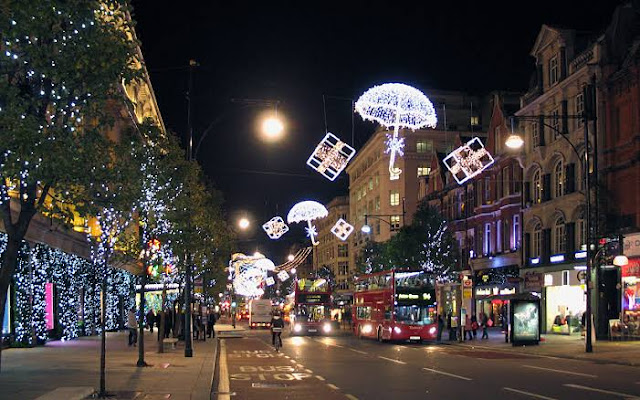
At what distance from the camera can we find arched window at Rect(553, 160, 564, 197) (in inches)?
1932

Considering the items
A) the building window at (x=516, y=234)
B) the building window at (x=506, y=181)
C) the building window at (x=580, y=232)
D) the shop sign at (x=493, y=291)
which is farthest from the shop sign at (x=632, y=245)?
the building window at (x=506, y=181)

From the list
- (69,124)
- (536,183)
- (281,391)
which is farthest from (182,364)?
(536,183)

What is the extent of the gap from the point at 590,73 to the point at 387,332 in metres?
17.9

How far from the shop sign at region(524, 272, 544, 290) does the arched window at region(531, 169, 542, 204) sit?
472cm

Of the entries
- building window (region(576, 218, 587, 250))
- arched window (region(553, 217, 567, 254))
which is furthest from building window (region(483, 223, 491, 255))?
building window (region(576, 218, 587, 250))

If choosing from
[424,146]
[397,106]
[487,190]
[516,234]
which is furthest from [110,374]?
[424,146]

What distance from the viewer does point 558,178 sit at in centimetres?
4988

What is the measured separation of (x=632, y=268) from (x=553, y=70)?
52.8ft

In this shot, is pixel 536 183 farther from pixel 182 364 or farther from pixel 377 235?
pixel 377 235

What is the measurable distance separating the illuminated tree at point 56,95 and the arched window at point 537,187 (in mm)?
42000

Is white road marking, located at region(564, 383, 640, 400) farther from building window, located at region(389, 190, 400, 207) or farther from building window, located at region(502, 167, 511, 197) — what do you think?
building window, located at region(389, 190, 400, 207)

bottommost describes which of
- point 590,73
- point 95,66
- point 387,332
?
point 387,332

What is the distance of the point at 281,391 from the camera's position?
18.7m

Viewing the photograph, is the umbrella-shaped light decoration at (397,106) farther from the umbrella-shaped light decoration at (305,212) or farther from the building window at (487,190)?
the building window at (487,190)
